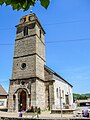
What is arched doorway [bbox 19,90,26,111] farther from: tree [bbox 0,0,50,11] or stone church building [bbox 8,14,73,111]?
tree [bbox 0,0,50,11]

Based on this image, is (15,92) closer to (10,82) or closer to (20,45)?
(10,82)

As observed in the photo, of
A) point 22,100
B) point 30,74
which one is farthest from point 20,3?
point 22,100

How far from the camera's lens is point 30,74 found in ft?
96.7

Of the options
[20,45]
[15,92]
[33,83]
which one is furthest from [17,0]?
[20,45]

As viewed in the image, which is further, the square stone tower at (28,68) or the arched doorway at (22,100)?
the arched doorway at (22,100)

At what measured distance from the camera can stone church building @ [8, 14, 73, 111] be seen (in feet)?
93.9

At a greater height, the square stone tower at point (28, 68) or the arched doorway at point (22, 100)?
the square stone tower at point (28, 68)

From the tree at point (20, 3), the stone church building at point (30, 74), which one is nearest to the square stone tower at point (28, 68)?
the stone church building at point (30, 74)

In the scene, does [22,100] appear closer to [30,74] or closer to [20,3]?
[30,74]

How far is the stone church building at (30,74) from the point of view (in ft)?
93.9

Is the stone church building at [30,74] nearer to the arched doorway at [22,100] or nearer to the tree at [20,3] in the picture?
the arched doorway at [22,100]

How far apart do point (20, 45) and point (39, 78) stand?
7.46 meters

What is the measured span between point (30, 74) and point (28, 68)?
1220mm

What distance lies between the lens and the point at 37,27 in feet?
109
